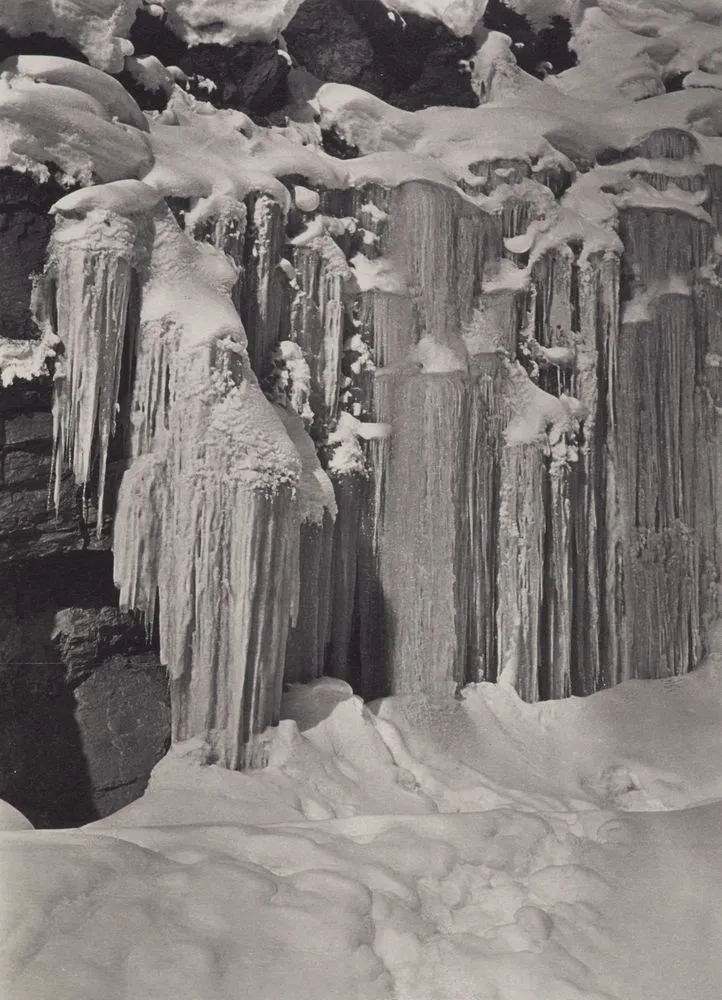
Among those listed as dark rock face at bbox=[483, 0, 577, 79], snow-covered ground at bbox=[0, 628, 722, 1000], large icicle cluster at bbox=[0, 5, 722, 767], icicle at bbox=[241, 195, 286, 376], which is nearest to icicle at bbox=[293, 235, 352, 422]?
large icicle cluster at bbox=[0, 5, 722, 767]

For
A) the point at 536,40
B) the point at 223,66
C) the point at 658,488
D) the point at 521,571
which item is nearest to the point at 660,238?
the point at 658,488

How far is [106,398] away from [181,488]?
615 mm

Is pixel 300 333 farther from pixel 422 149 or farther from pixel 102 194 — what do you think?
pixel 422 149

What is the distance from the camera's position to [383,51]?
759 cm

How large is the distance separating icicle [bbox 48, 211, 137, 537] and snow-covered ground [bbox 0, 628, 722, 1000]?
1.64 meters

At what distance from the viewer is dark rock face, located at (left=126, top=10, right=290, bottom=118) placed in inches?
249

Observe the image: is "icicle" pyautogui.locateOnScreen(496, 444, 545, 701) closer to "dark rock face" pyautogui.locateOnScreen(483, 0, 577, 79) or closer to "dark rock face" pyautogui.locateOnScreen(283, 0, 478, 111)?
"dark rock face" pyautogui.locateOnScreen(283, 0, 478, 111)

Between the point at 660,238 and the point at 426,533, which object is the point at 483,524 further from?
the point at 660,238

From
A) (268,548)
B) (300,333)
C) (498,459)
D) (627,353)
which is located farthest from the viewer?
(627,353)

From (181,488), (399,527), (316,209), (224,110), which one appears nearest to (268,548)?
(181,488)

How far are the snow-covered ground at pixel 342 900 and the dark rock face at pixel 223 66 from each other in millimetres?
4312

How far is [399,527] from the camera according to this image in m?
6.41

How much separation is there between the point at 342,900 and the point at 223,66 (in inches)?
215

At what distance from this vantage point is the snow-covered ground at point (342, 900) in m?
2.78
